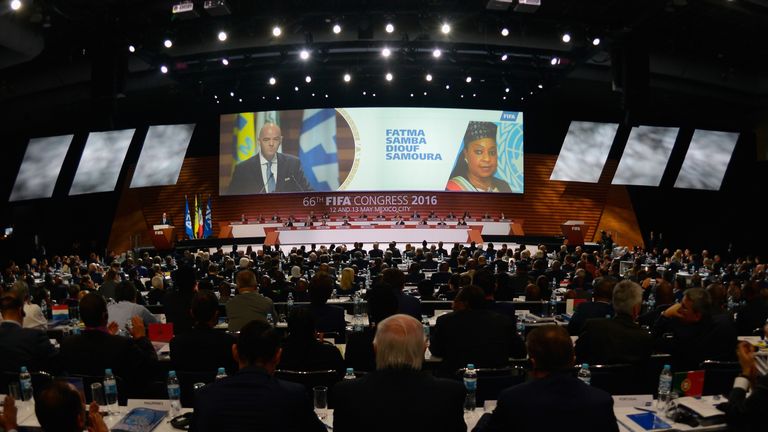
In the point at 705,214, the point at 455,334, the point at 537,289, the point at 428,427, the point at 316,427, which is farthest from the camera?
the point at 705,214

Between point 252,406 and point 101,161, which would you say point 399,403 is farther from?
point 101,161

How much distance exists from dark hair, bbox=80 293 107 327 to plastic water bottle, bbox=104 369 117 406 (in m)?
0.50

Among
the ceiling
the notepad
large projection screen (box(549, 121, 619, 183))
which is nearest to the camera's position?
the notepad

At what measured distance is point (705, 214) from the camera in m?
19.7

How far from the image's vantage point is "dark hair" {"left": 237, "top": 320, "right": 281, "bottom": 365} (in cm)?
263

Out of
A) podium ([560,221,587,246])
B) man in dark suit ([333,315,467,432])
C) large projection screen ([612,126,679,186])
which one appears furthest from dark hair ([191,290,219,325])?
large projection screen ([612,126,679,186])

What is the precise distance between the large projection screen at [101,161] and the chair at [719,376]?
64.6ft

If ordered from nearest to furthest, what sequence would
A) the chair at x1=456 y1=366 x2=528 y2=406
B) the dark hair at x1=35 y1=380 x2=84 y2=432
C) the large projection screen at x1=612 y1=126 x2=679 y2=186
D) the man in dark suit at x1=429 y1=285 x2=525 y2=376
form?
the dark hair at x1=35 y1=380 x2=84 y2=432
the chair at x1=456 y1=366 x2=528 y2=406
the man in dark suit at x1=429 y1=285 x2=525 y2=376
the large projection screen at x1=612 y1=126 x2=679 y2=186

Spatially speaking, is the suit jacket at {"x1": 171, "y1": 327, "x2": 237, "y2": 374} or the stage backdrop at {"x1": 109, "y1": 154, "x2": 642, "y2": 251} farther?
the stage backdrop at {"x1": 109, "y1": 154, "x2": 642, "y2": 251}

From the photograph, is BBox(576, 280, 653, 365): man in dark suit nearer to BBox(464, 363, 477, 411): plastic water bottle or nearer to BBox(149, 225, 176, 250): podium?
BBox(464, 363, 477, 411): plastic water bottle

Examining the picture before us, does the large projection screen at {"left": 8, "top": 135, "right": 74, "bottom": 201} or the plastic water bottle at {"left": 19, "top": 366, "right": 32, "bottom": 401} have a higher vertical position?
the large projection screen at {"left": 8, "top": 135, "right": 74, "bottom": 201}

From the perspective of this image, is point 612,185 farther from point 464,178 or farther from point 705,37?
point 705,37

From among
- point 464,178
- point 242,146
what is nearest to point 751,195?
point 464,178

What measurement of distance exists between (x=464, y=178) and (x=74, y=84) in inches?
527
